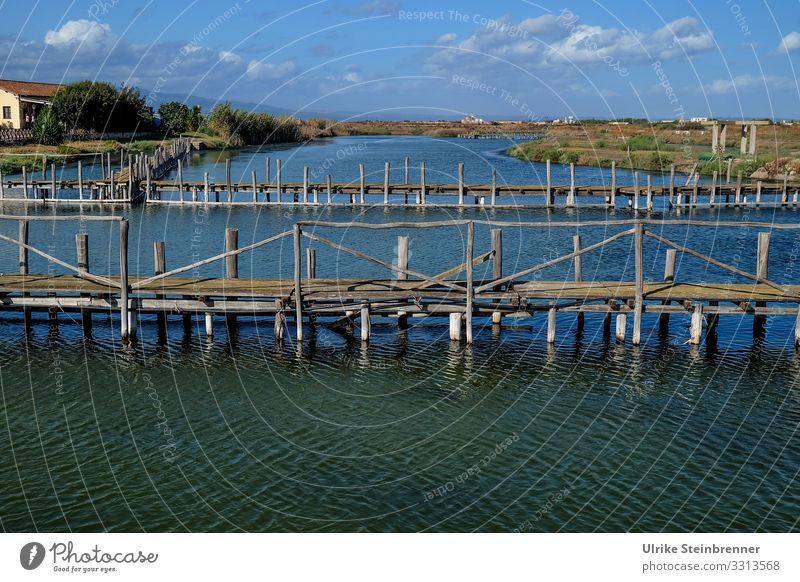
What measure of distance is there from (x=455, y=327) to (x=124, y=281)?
350 inches

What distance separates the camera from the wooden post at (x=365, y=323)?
25.3m

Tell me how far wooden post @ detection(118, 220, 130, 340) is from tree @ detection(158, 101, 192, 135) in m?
103

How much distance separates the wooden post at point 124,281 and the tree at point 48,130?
7100cm

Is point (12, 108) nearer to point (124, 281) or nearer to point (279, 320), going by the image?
point (124, 281)

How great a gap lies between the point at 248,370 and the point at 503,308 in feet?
23.2

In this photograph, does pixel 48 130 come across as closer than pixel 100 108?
Yes

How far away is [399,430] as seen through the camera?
19.7 meters

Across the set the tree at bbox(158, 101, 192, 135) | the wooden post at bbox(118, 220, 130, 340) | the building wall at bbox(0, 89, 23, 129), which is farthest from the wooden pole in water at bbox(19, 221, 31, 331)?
the tree at bbox(158, 101, 192, 135)

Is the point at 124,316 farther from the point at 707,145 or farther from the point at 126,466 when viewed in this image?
the point at 707,145

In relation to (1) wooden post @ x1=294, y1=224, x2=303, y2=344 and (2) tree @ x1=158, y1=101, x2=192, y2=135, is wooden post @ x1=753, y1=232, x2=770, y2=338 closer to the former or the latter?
(1) wooden post @ x1=294, y1=224, x2=303, y2=344

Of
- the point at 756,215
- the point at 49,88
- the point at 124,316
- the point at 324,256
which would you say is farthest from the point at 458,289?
the point at 49,88

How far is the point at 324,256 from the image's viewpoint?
39.1 meters

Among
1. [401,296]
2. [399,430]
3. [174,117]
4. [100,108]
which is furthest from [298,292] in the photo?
[174,117]

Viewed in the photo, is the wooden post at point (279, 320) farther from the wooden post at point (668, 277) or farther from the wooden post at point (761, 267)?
the wooden post at point (761, 267)
